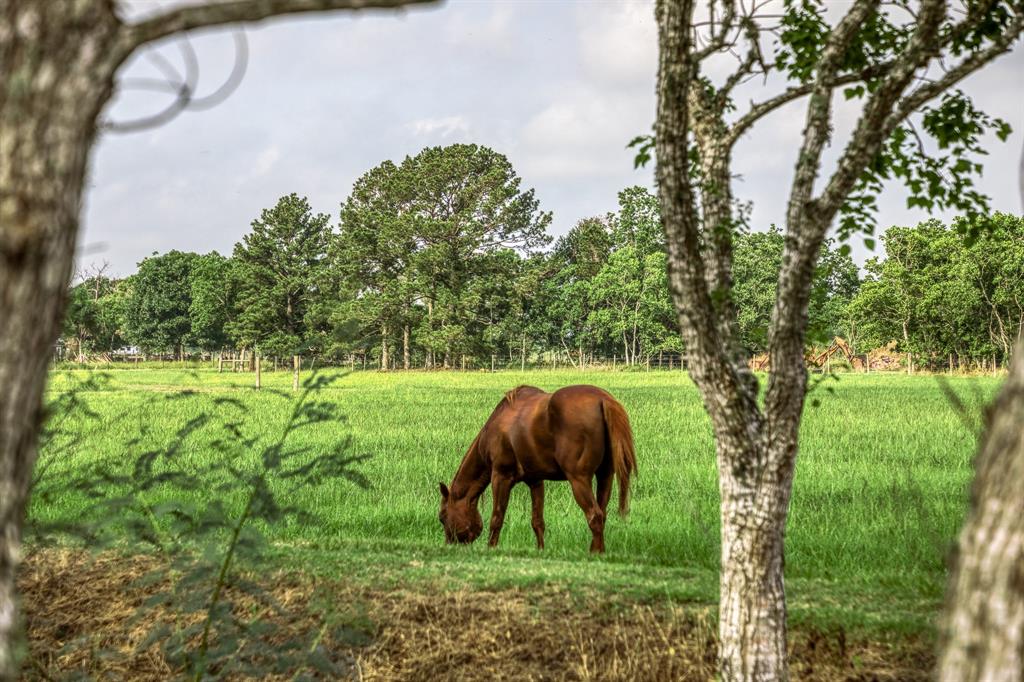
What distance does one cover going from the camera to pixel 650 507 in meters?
12.5

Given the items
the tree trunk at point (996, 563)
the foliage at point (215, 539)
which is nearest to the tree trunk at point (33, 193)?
the tree trunk at point (996, 563)

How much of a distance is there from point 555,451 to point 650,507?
3396 millimetres

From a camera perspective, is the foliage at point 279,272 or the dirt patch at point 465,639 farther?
the foliage at point 279,272

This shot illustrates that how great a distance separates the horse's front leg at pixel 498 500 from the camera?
9.95 m

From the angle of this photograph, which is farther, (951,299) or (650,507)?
(951,299)

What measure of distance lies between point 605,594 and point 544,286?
63.5 meters

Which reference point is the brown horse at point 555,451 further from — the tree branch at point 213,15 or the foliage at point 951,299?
the foliage at point 951,299

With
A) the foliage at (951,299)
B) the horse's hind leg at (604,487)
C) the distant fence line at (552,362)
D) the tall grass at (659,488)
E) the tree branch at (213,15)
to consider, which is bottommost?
the tall grass at (659,488)

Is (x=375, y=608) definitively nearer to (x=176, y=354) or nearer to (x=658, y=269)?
(x=658, y=269)

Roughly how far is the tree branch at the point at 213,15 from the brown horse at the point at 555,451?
748 centimetres

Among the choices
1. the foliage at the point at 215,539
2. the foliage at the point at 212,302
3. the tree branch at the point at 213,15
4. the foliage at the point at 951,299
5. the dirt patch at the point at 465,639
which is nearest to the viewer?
the tree branch at the point at 213,15

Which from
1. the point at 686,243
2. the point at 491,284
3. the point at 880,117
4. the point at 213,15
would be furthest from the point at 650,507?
the point at 491,284

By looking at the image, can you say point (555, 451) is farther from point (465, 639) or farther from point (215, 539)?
point (215, 539)

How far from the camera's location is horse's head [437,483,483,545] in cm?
1038
